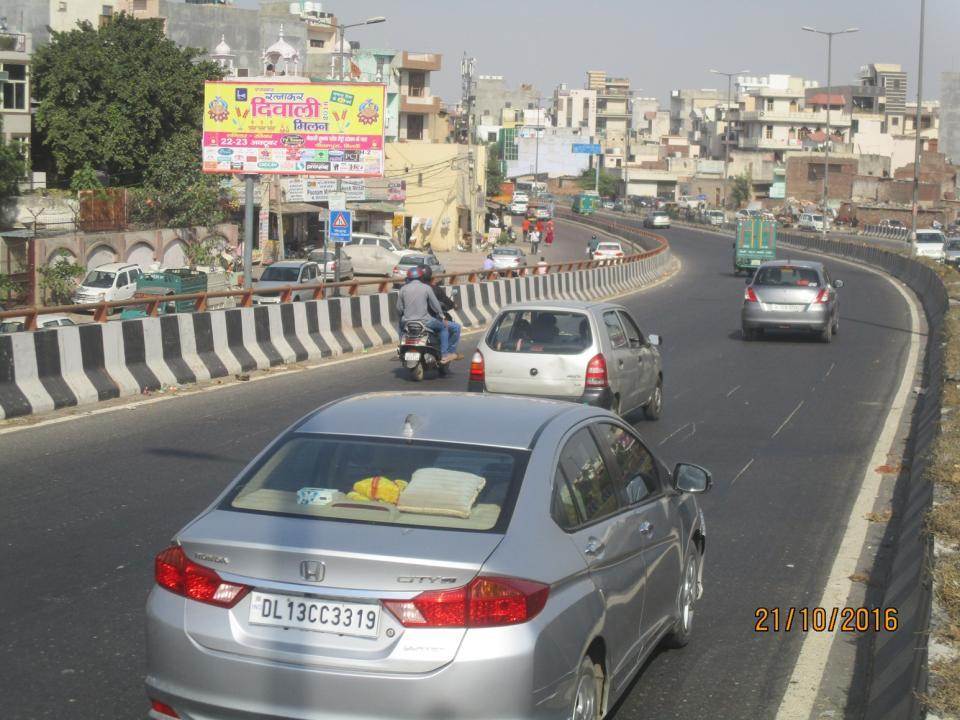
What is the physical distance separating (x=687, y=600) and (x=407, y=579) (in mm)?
2812

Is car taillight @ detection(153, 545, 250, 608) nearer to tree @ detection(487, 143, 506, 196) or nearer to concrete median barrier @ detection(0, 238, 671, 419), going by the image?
concrete median barrier @ detection(0, 238, 671, 419)

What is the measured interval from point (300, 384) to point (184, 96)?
4894 centimetres

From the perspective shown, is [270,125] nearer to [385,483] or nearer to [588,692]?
[385,483]

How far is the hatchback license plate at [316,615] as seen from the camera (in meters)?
4.35

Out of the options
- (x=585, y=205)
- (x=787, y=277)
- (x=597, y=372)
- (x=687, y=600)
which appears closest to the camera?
(x=687, y=600)

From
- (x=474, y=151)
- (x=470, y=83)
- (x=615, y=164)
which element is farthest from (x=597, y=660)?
(x=615, y=164)

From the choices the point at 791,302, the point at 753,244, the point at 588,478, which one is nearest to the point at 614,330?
the point at 588,478

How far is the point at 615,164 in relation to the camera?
619ft

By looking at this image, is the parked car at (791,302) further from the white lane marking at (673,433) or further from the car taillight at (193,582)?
the car taillight at (193,582)

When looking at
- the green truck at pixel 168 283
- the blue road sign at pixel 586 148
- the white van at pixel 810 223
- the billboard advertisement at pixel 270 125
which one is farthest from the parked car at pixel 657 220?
the billboard advertisement at pixel 270 125

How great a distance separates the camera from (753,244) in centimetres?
5831

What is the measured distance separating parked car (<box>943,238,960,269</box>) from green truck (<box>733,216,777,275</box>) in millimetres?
7345

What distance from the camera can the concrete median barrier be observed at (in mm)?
13844

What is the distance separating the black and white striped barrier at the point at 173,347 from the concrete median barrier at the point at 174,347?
1 centimetres
